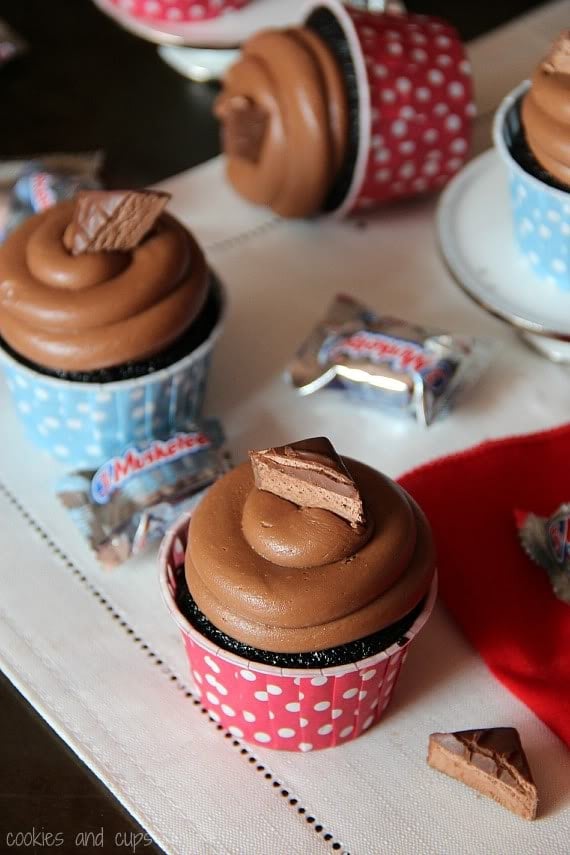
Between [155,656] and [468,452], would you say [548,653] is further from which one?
[155,656]

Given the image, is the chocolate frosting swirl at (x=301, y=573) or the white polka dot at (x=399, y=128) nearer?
the chocolate frosting swirl at (x=301, y=573)

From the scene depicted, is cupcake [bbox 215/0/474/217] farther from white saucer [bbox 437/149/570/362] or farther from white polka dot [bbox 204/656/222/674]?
white polka dot [bbox 204/656/222/674]

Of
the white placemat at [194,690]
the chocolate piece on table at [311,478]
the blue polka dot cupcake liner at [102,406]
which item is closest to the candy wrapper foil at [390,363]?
the white placemat at [194,690]

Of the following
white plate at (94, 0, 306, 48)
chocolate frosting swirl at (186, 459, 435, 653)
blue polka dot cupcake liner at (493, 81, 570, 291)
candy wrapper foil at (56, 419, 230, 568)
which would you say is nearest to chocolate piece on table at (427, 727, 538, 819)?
chocolate frosting swirl at (186, 459, 435, 653)

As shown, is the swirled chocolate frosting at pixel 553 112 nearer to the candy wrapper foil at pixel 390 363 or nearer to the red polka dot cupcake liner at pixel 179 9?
the candy wrapper foil at pixel 390 363

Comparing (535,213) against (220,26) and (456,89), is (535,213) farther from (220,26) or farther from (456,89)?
(220,26)

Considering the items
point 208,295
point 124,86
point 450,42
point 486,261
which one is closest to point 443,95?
point 450,42
